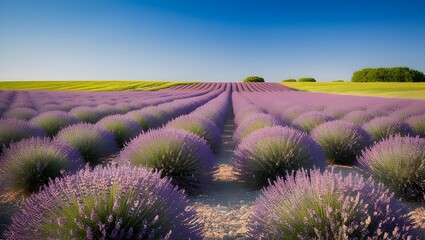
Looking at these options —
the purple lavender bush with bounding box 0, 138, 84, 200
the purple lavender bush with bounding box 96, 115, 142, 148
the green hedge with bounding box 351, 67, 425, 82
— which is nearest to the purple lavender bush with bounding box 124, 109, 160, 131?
the purple lavender bush with bounding box 96, 115, 142, 148

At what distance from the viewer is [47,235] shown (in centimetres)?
170

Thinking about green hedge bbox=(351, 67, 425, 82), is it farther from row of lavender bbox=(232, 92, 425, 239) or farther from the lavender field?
row of lavender bbox=(232, 92, 425, 239)

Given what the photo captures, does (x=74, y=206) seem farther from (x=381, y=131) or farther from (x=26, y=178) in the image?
(x=381, y=131)

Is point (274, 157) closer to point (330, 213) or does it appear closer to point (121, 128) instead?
point (330, 213)

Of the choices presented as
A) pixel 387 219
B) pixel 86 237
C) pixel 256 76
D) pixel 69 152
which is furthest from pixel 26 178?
pixel 256 76

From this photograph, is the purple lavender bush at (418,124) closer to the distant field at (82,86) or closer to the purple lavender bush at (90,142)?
the purple lavender bush at (90,142)

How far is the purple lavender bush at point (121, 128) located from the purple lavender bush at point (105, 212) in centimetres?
492

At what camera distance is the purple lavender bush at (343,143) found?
542 cm

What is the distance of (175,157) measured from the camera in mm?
3895

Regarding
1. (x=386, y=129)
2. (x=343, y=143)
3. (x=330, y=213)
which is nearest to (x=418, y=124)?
(x=386, y=129)

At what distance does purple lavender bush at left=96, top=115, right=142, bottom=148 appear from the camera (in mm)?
6758

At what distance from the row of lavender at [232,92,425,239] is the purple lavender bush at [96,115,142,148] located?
242 cm

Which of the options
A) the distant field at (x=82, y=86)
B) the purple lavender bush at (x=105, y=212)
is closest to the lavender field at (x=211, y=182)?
the purple lavender bush at (x=105, y=212)

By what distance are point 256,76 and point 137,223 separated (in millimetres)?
73243
